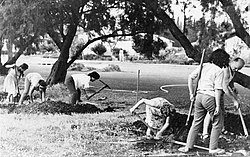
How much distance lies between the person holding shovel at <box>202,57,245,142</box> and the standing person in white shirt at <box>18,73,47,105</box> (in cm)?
115

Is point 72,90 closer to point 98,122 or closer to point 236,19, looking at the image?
point 98,122

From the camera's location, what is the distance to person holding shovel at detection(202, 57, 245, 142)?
8.54ft

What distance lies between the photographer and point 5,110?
2.96 meters

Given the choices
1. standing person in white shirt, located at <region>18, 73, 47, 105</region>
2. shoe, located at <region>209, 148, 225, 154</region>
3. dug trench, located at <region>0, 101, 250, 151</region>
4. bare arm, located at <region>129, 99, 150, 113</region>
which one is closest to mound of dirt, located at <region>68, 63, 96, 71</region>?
standing person in white shirt, located at <region>18, 73, 47, 105</region>

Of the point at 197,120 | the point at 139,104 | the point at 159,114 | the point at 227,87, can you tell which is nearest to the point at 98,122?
the point at 139,104

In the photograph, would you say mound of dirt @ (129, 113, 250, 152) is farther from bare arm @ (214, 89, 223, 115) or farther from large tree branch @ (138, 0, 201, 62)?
large tree branch @ (138, 0, 201, 62)

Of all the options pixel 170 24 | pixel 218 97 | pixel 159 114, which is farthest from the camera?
pixel 170 24

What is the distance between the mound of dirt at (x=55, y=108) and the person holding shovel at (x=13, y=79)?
0.09m

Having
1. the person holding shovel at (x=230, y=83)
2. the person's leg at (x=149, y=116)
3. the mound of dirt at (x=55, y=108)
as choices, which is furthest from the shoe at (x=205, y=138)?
the mound of dirt at (x=55, y=108)

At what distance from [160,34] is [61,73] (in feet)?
2.47

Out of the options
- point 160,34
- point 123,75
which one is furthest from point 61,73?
point 160,34

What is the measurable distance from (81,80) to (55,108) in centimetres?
27

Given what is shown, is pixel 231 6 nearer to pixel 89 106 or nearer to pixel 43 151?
pixel 89 106

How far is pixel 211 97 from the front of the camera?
2582mm
